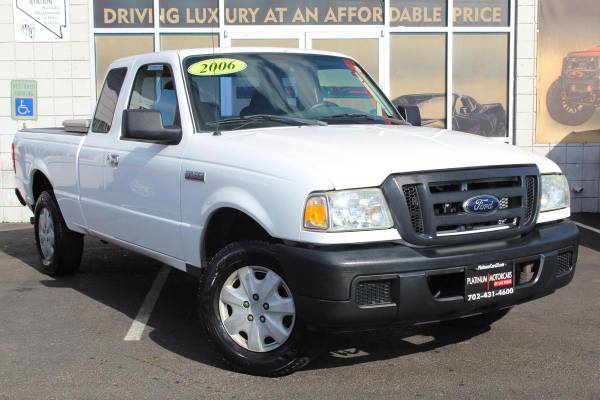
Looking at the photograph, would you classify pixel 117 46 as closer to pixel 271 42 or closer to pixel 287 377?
pixel 271 42

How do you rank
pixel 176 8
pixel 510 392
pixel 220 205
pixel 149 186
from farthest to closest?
pixel 176 8, pixel 149 186, pixel 220 205, pixel 510 392

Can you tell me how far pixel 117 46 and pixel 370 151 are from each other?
25.5 feet

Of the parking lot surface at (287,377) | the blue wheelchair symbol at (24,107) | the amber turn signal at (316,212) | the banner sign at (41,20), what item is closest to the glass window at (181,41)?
the banner sign at (41,20)

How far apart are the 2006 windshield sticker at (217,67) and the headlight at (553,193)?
2.15m

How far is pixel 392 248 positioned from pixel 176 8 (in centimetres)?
800

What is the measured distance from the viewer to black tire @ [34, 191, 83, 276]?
673cm

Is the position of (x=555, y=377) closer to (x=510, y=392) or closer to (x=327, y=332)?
(x=510, y=392)

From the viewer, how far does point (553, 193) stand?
4383 mm

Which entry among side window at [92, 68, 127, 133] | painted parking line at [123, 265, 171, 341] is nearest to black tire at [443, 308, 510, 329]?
painted parking line at [123, 265, 171, 341]

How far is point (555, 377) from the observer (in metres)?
4.22

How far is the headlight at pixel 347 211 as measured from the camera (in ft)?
12.1

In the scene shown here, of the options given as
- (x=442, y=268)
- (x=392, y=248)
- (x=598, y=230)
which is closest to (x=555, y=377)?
(x=442, y=268)

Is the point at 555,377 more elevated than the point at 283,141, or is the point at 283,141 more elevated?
the point at 283,141

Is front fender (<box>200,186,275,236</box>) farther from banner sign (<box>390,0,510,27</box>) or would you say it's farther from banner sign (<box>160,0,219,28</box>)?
banner sign (<box>390,0,510,27</box>)
